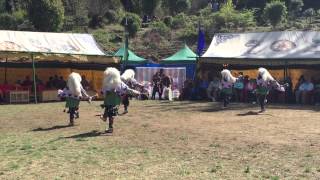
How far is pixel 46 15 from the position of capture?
43.8 m

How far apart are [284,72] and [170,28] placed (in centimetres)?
2490

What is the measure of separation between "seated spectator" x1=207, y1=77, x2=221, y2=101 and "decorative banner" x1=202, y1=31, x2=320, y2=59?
1181 mm

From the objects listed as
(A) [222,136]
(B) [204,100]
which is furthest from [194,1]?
(A) [222,136]

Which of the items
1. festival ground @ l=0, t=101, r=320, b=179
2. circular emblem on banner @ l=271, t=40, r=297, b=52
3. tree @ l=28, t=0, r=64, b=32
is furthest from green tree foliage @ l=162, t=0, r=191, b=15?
festival ground @ l=0, t=101, r=320, b=179

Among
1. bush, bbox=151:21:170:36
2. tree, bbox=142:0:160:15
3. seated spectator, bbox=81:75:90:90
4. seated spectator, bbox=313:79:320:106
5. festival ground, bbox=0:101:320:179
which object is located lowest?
festival ground, bbox=0:101:320:179

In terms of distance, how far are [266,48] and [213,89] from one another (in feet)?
9.76

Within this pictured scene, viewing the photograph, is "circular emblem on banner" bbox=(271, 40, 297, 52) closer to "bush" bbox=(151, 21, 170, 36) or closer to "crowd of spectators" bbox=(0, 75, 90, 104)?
"crowd of spectators" bbox=(0, 75, 90, 104)

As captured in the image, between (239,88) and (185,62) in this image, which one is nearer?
(239,88)

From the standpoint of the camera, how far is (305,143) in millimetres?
11445

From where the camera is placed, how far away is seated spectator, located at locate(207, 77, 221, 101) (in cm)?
2522

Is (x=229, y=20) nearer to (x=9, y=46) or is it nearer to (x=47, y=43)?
(x=47, y=43)

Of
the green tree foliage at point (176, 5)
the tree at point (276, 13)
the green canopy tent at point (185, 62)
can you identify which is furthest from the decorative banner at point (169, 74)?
the green tree foliage at point (176, 5)

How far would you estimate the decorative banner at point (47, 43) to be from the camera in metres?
24.2

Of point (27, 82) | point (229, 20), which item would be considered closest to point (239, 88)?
point (27, 82)
